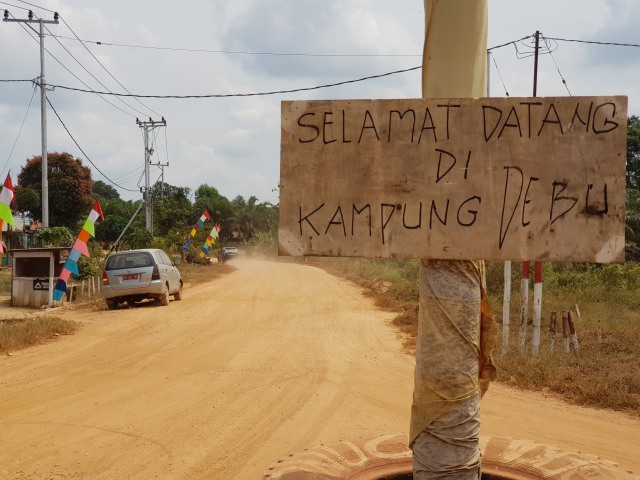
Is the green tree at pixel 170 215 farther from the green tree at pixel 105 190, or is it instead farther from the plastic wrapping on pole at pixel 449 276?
the green tree at pixel 105 190

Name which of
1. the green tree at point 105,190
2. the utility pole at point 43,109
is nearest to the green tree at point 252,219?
the green tree at point 105,190

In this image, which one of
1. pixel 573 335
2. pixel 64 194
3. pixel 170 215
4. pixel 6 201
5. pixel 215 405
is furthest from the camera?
pixel 64 194

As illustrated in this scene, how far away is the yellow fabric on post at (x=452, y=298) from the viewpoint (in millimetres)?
2957

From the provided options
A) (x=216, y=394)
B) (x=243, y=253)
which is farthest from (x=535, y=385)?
(x=243, y=253)

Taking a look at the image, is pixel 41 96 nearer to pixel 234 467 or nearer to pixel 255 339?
pixel 255 339

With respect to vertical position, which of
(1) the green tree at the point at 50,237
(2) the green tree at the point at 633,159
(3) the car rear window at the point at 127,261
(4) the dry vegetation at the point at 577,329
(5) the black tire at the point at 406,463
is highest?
(2) the green tree at the point at 633,159

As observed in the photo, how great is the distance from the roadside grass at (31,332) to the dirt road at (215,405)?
1.11 feet

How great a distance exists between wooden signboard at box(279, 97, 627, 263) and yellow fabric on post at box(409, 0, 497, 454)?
0.20 meters

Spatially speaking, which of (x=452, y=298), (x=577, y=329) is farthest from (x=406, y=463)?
(x=577, y=329)

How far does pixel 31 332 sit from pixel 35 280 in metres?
6.86

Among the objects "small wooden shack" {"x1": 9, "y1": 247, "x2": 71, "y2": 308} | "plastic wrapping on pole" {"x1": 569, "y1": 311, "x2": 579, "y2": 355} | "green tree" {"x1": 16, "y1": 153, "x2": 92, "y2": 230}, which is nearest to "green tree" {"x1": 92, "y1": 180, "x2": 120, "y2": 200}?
"green tree" {"x1": 16, "y1": 153, "x2": 92, "y2": 230}

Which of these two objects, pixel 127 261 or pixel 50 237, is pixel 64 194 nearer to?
pixel 50 237

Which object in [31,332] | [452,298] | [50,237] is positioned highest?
[452,298]

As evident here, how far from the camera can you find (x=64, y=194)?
149ft
